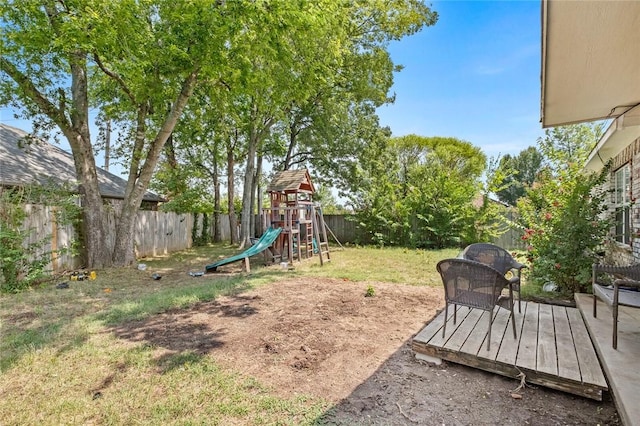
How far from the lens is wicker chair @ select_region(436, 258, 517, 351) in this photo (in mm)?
2922

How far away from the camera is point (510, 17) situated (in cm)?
411

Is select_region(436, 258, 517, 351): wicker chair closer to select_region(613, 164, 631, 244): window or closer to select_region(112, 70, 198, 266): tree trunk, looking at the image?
select_region(613, 164, 631, 244): window

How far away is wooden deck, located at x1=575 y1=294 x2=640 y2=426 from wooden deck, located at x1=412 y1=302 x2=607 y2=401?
11 cm

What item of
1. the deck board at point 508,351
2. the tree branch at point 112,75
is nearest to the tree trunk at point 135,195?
the tree branch at point 112,75

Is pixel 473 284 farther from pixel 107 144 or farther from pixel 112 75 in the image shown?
pixel 107 144

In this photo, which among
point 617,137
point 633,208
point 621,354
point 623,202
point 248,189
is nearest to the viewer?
point 621,354

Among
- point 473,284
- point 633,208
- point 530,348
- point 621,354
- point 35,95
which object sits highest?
point 35,95

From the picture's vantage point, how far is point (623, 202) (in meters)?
5.60

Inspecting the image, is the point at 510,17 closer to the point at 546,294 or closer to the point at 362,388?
the point at 546,294

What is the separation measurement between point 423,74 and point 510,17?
821 centimetres

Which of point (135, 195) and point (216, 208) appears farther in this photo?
point (216, 208)

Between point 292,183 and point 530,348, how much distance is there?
7.85 meters

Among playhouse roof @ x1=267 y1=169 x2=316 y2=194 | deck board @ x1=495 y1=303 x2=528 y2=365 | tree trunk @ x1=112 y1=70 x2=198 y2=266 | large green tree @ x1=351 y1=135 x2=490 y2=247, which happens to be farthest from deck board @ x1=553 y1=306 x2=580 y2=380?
large green tree @ x1=351 y1=135 x2=490 y2=247

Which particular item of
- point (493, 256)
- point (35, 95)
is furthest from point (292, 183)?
point (493, 256)
